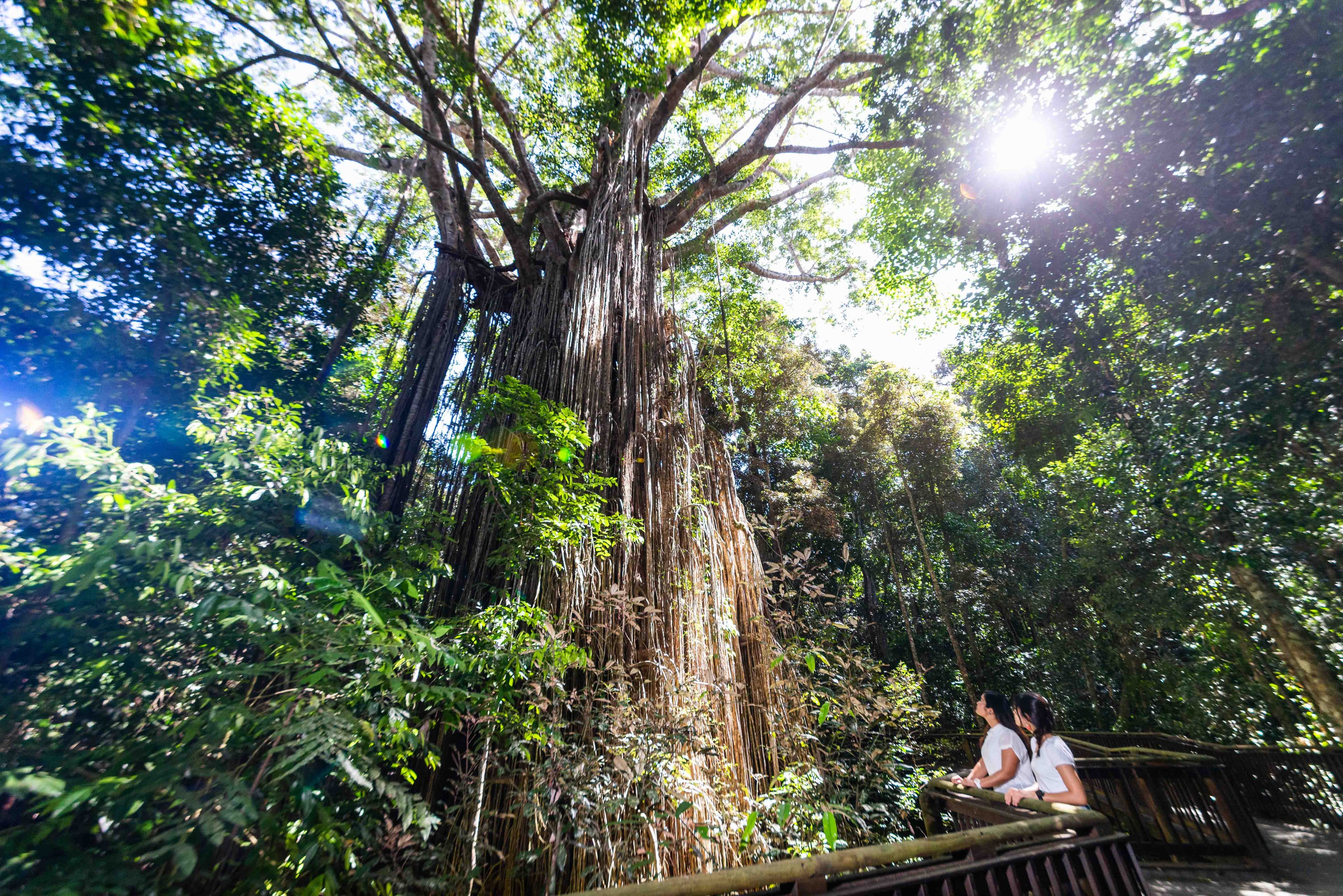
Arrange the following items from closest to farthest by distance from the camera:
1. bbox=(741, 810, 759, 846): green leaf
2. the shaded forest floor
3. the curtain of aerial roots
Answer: bbox=(741, 810, 759, 846): green leaf < the curtain of aerial roots < the shaded forest floor

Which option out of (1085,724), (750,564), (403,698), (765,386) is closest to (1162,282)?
(750,564)

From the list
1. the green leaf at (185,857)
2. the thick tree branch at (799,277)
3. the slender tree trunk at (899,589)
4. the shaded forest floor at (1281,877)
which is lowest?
the shaded forest floor at (1281,877)

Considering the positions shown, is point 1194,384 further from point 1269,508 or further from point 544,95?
point 544,95

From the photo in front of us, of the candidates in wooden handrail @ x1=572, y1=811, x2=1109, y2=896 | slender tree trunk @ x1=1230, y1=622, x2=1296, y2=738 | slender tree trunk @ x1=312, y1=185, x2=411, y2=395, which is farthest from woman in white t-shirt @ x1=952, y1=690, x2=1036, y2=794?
slender tree trunk @ x1=312, y1=185, x2=411, y2=395

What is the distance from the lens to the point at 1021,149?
3.88 m

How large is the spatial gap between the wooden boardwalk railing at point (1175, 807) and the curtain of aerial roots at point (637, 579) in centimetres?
313

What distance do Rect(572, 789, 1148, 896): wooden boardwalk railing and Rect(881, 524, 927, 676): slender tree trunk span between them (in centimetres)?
767

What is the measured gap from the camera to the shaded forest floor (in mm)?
3166

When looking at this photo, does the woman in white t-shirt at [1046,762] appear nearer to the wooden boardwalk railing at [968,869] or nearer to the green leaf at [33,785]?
the wooden boardwalk railing at [968,869]

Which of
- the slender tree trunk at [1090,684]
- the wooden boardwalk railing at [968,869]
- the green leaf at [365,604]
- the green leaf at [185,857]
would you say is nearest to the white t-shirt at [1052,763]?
the wooden boardwalk railing at [968,869]

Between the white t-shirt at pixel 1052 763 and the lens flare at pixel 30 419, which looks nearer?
the lens flare at pixel 30 419

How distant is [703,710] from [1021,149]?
4774 millimetres

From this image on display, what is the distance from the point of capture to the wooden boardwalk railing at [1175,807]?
11.9 ft

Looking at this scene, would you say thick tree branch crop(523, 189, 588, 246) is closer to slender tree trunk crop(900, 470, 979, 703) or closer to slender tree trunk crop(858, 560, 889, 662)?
slender tree trunk crop(900, 470, 979, 703)
